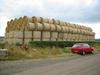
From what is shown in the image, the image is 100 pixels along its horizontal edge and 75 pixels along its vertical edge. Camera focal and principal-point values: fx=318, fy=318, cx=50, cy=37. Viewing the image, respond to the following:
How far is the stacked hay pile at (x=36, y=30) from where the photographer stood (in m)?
44.3

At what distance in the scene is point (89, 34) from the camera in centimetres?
6812

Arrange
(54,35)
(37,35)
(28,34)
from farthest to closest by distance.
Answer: (54,35), (37,35), (28,34)

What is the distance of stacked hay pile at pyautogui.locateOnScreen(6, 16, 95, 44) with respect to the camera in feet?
145

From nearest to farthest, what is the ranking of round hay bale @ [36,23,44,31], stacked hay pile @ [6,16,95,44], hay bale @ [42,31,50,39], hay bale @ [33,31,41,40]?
stacked hay pile @ [6,16,95,44] < round hay bale @ [36,23,44,31] < hay bale @ [33,31,41,40] < hay bale @ [42,31,50,39]

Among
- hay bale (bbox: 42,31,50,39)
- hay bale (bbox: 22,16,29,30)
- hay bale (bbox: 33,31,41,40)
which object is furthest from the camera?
hay bale (bbox: 42,31,50,39)

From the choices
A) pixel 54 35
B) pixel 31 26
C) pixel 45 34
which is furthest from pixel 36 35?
pixel 54 35

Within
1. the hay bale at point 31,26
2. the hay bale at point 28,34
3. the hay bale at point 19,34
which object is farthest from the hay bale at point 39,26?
the hay bale at point 19,34

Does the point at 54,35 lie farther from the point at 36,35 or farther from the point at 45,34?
the point at 36,35

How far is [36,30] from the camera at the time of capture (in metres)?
45.3

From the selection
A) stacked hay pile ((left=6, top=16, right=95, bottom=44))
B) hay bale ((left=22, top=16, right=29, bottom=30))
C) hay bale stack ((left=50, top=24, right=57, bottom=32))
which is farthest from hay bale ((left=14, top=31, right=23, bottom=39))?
hay bale stack ((left=50, top=24, right=57, bottom=32))

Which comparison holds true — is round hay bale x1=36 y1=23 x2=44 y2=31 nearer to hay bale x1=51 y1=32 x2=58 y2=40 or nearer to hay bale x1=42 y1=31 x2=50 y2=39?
hay bale x1=42 y1=31 x2=50 y2=39

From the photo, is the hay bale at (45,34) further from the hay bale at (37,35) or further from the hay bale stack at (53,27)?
the hay bale at (37,35)

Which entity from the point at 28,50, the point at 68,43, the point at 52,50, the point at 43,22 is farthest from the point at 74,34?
the point at 28,50

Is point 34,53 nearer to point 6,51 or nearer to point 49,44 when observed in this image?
point 6,51
